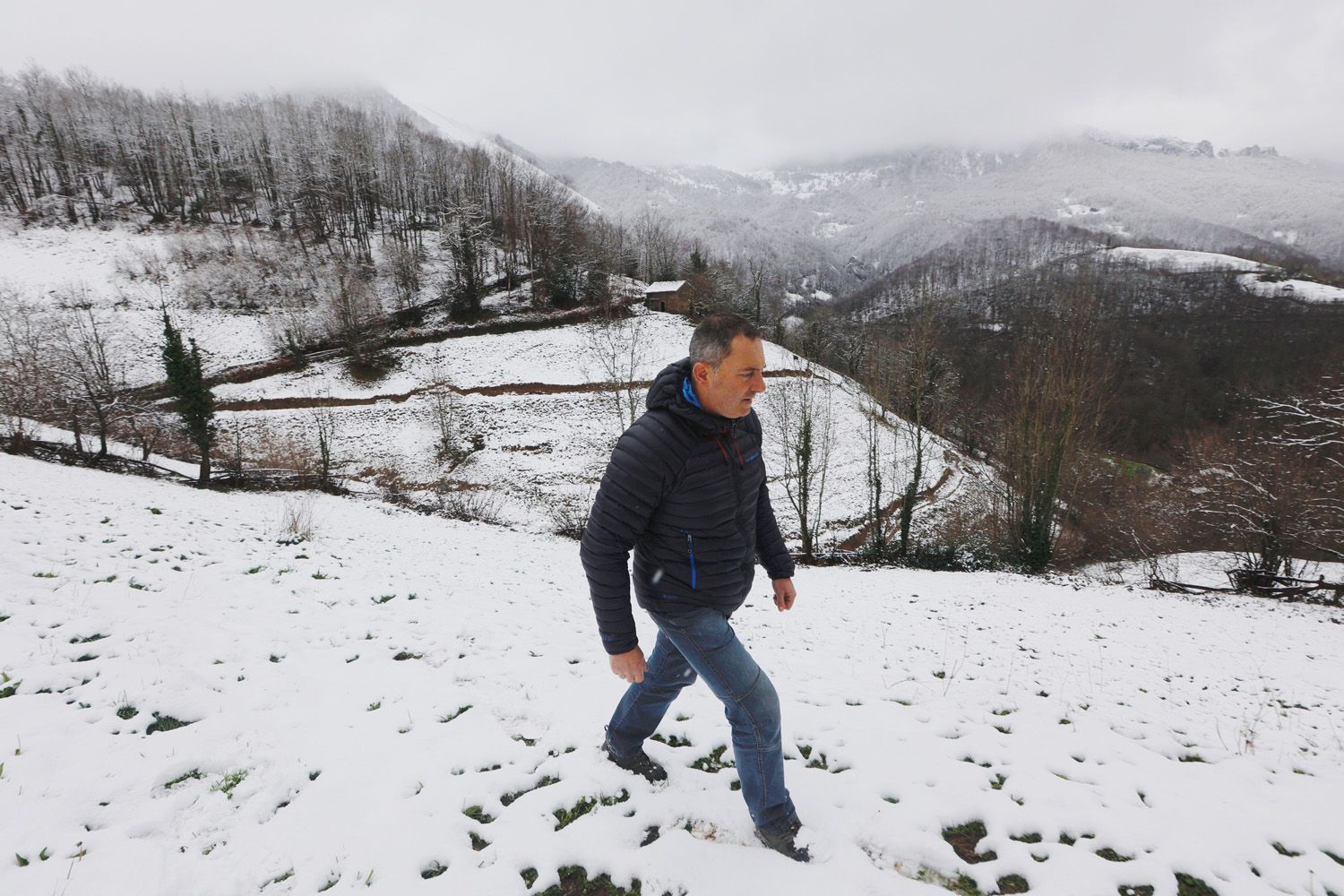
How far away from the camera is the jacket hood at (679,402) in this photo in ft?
8.56

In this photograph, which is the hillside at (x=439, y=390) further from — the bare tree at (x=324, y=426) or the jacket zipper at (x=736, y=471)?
the jacket zipper at (x=736, y=471)

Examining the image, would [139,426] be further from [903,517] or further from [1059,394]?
[1059,394]

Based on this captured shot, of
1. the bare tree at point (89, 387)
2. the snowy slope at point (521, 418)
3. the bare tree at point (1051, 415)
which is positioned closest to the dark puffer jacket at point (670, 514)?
the bare tree at point (1051, 415)

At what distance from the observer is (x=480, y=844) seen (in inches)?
119

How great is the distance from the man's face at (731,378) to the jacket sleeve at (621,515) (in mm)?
324

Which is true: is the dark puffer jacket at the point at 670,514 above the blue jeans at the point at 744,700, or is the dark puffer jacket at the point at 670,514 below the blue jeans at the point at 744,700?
above

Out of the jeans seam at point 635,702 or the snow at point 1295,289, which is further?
the snow at point 1295,289

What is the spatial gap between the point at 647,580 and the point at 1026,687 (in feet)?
17.8

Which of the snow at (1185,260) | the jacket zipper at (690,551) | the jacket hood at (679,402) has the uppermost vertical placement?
the snow at (1185,260)

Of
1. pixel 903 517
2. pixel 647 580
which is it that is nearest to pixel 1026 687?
pixel 647 580

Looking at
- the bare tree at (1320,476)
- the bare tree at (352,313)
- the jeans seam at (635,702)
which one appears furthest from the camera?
the bare tree at (352,313)

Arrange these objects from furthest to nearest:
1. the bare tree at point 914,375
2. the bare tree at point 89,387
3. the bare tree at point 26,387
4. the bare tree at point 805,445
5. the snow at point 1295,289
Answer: the snow at point 1295,289 < the bare tree at point 89,387 < the bare tree at point 26,387 < the bare tree at point 805,445 < the bare tree at point 914,375

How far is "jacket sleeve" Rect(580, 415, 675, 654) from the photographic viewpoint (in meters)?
2.53

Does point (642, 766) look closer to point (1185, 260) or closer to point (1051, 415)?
point (1051, 415)
